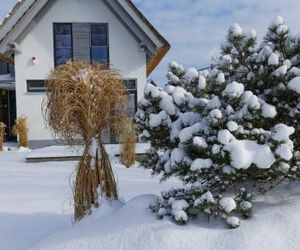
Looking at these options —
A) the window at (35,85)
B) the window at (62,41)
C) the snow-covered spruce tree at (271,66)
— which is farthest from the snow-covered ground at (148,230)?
the window at (62,41)

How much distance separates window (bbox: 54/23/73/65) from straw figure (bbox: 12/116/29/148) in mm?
2565

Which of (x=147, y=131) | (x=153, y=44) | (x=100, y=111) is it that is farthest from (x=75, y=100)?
(x=153, y=44)

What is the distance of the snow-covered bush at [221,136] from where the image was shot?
307 cm

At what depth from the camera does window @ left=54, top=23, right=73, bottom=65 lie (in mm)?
15578

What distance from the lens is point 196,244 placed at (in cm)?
306

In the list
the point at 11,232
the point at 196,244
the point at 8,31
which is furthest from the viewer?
the point at 8,31

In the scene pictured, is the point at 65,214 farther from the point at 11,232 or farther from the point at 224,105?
the point at 224,105

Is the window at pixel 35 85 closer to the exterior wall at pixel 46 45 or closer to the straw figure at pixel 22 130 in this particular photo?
the exterior wall at pixel 46 45

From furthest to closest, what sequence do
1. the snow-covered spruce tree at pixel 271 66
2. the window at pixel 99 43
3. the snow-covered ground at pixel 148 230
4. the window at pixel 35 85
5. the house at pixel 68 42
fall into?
1. the window at pixel 99 43
2. the window at pixel 35 85
3. the house at pixel 68 42
4. the snow-covered spruce tree at pixel 271 66
5. the snow-covered ground at pixel 148 230

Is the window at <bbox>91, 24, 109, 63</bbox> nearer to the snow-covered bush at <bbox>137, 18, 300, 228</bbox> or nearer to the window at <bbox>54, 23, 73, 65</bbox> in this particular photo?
the window at <bbox>54, 23, 73, 65</bbox>

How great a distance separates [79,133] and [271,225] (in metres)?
2.06

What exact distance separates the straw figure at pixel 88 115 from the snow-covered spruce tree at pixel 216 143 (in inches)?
25.2

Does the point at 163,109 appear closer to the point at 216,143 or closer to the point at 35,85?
the point at 216,143

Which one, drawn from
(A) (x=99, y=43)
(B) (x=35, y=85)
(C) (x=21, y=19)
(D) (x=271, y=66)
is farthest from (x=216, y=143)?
(A) (x=99, y=43)
